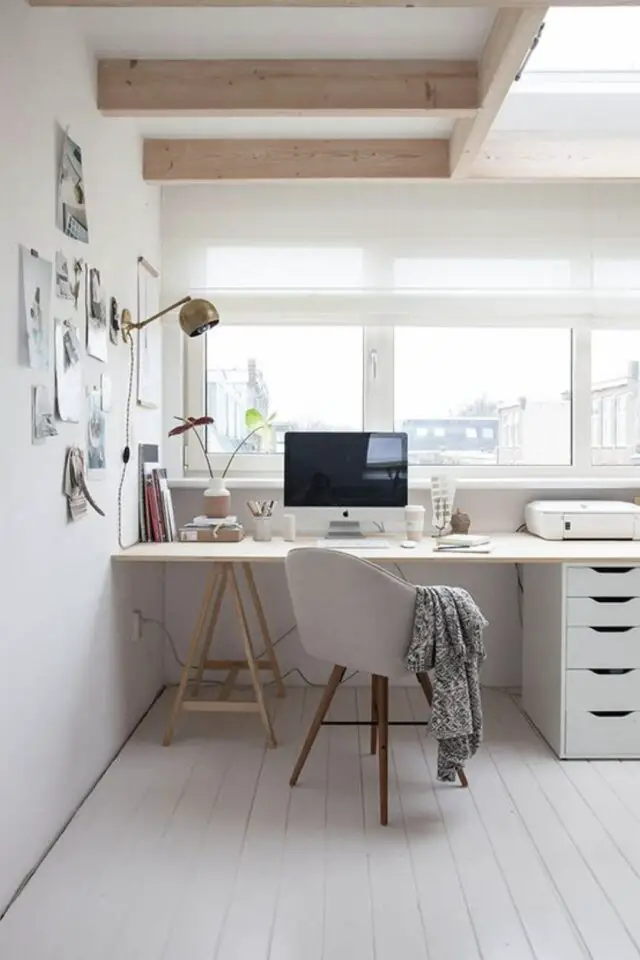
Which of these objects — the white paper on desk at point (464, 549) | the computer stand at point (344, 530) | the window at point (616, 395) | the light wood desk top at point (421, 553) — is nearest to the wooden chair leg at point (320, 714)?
the light wood desk top at point (421, 553)

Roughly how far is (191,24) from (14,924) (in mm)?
2415

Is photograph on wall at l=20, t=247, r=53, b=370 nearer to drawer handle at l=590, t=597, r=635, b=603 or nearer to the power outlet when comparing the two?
the power outlet

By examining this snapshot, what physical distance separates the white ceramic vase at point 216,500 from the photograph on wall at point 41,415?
1142mm

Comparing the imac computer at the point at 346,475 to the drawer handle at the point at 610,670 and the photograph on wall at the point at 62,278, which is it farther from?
the photograph on wall at the point at 62,278

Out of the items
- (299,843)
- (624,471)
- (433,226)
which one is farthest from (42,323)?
(624,471)

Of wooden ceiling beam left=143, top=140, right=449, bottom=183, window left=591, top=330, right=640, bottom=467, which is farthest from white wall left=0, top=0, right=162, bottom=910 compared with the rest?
window left=591, top=330, right=640, bottom=467

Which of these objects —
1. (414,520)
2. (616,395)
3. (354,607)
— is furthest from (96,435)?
(616,395)

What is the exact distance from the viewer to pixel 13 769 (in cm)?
184

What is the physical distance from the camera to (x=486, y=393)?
3.53 metres

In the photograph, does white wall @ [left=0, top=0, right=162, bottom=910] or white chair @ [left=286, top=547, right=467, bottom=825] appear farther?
white chair @ [left=286, top=547, right=467, bottom=825]

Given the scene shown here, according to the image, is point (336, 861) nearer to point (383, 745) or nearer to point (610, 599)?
point (383, 745)

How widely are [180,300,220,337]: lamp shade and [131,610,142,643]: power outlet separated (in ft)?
3.59

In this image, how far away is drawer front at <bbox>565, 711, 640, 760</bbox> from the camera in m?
2.67

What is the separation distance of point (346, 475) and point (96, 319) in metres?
1.17
